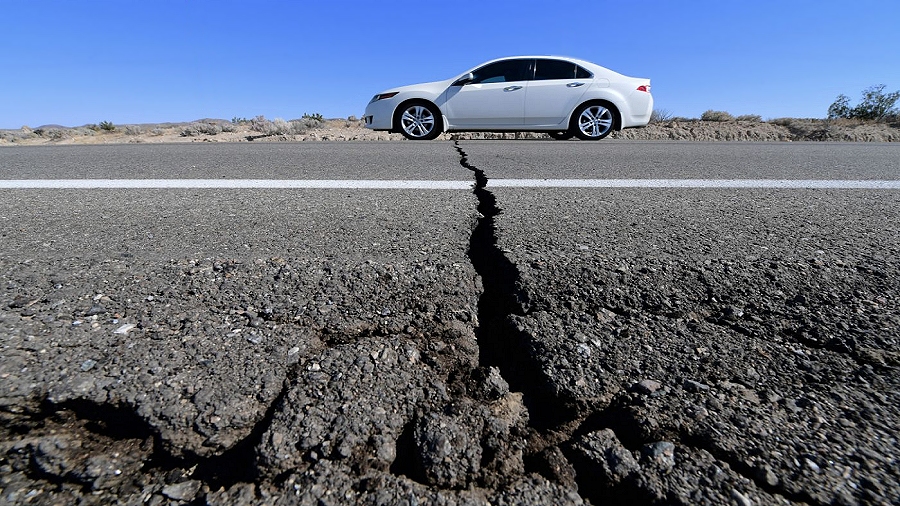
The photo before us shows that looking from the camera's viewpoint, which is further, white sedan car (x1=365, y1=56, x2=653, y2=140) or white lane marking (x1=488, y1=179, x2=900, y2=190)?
white sedan car (x1=365, y1=56, x2=653, y2=140)

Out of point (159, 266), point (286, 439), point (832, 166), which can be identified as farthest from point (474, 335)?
point (832, 166)

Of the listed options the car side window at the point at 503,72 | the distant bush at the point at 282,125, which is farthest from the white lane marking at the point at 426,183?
the distant bush at the point at 282,125

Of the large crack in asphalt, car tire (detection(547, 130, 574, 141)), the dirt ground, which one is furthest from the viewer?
the dirt ground

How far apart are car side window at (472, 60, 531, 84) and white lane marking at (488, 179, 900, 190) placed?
16.6 ft

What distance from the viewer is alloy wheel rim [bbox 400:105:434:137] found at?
8094 millimetres

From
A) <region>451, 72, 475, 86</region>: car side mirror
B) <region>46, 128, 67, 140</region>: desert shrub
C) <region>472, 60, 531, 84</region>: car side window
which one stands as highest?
<region>472, 60, 531, 84</region>: car side window

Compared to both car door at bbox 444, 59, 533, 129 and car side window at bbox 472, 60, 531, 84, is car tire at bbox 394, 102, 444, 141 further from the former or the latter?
car side window at bbox 472, 60, 531, 84

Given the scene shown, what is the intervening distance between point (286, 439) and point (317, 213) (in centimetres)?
174

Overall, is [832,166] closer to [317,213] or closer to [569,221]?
[569,221]

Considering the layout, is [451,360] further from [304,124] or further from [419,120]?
[304,124]

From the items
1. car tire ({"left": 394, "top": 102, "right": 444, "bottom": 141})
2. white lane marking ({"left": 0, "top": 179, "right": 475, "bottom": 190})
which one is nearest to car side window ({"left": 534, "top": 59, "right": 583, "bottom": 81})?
car tire ({"left": 394, "top": 102, "right": 444, "bottom": 141})

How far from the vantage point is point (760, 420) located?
99cm

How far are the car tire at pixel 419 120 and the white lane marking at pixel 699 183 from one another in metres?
4.90

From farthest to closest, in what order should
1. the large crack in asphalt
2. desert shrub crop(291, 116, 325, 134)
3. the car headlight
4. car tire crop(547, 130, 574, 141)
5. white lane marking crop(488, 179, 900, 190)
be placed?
desert shrub crop(291, 116, 325, 134), car tire crop(547, 130, 574, 141), the car headlight, white lane marking crop(488, 179, 900, 190), the large crack in asphalt
